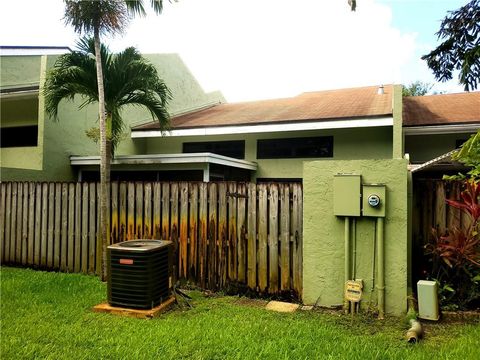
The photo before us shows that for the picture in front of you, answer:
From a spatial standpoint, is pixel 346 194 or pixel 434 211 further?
pixel 434 211

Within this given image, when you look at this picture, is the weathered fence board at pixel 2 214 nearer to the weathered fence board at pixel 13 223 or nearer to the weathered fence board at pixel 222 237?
the weathered fence board at pixel 13 223

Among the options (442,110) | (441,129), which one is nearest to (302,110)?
(441,129)

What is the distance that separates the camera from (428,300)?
433cm

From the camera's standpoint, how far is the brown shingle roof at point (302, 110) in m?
11.1

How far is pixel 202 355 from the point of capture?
3365 millimetres

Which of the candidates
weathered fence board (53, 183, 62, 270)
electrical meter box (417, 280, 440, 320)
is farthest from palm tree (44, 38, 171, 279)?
electrical meter box (417, 280, 440, 320)

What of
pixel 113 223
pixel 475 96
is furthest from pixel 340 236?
pixel 475 96

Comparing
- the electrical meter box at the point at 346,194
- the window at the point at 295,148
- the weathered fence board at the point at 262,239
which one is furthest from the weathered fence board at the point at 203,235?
the window at the point at 295,148

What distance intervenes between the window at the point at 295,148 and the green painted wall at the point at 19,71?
26.6ft

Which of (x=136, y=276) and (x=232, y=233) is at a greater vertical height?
(x=232, y=233)

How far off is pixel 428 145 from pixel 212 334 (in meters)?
10.1

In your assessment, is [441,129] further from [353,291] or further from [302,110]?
[353,291]

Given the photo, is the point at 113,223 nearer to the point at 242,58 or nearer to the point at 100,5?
the point at 100,5

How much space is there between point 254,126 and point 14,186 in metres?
6.83
